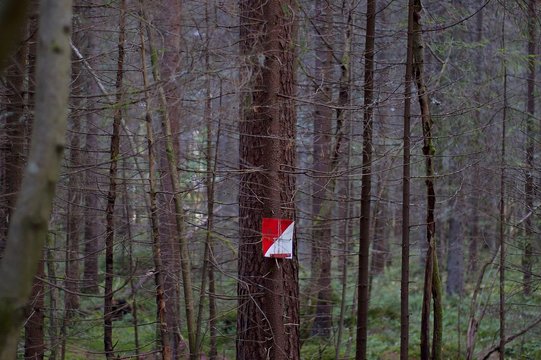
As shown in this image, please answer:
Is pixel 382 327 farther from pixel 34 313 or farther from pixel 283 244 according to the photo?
pixel 34 313

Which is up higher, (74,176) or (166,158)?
(166,158)

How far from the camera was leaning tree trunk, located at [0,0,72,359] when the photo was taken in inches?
92.7

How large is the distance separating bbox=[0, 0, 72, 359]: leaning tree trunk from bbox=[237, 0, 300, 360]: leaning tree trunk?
13.4 ft

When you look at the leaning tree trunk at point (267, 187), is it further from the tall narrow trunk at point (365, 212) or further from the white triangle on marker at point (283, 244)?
the tall narrow trunk at point (365, 212)

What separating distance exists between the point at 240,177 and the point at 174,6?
2.09m

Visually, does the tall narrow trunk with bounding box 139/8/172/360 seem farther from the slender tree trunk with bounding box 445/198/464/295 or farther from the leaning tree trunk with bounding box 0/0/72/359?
the slender tree trunk with bounding box 445/198/464/295

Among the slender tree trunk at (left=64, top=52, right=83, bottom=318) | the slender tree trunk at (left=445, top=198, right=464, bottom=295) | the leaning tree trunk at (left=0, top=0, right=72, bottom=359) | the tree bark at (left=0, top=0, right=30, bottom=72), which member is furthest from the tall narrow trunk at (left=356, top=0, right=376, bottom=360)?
the slender tree trunk at (left=445, top=198, right=464, bottom=295)

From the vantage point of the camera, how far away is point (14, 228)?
2.38 meters

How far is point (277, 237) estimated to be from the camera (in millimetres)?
6512

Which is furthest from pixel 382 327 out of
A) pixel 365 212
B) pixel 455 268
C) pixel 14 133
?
pixel 14 133

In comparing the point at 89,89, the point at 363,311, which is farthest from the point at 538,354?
the point at 89,89

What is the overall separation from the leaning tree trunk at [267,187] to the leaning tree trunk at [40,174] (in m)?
4.10

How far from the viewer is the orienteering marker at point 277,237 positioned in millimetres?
6484

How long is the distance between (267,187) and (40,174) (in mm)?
4352
